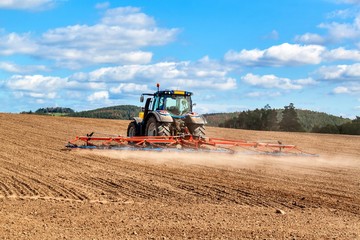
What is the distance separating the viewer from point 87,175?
37.3 feet

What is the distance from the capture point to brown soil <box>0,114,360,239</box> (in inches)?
259

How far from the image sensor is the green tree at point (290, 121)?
1955 inches

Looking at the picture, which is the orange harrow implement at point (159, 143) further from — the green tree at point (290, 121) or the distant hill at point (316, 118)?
the distant hill at point (316, 118)

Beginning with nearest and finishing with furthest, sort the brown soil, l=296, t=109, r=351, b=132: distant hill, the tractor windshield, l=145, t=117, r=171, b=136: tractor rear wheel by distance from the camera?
1. the brown soil
2. l=145, t=117, r=171, b=136: tractor rear wheel
3. the tractor windshield
4. l=296, t=109, r=351, b=132: distant hill

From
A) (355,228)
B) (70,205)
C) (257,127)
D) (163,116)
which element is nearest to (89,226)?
(70,205)

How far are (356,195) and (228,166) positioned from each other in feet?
16.3

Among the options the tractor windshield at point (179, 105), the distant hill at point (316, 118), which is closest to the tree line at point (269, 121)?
the distant hill at point (316, 118)

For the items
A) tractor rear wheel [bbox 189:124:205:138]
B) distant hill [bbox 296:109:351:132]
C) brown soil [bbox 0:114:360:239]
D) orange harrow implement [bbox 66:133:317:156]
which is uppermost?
distant hill [bbox 296:109:351:132]

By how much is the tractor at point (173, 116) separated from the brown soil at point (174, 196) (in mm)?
2008

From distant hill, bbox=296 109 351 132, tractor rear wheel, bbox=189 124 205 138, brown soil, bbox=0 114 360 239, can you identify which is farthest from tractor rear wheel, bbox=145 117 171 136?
distant hill, bbox=296 109 351 132

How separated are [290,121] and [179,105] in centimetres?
3400

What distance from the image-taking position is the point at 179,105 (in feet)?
59.3

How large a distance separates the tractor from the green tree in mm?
32783

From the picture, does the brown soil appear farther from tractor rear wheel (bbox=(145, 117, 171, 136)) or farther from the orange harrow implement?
tractor rear wheel (bbox=(145, 117, 171, 136))
